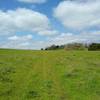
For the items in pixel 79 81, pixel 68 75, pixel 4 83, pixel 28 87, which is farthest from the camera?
pixel 68 75

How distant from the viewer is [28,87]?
21.7 m

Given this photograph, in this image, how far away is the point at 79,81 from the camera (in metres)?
24.9

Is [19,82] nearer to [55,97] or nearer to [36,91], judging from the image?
[36,91]

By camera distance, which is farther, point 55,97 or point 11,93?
point 11,93

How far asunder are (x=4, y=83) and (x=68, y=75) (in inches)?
276

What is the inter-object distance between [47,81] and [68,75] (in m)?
4.37

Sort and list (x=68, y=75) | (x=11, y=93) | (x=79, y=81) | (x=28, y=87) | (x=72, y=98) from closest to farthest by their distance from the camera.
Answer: (x=72, y=98), (x=11, y=93), (x=28, y=87), (x=79, y=81), (x=68, y=75)

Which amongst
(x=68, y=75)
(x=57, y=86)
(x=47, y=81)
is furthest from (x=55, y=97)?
(x=68, y=75)

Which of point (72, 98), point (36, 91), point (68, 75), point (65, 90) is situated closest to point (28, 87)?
point (36, 91)

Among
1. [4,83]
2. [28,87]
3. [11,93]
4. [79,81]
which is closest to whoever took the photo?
[11,93]

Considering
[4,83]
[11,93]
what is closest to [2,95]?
[11,93]

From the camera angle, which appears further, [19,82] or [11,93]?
[19,82]

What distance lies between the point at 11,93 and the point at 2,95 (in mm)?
741

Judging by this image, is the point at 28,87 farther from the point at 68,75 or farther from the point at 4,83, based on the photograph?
the point at 68,75
